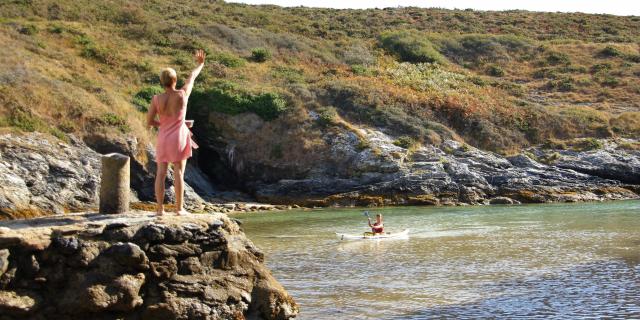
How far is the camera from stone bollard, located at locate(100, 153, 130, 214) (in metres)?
10.9

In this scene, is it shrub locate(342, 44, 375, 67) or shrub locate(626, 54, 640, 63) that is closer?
shrub locate(342, 44, 375, 67)

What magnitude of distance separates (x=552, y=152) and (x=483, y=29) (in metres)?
43.2

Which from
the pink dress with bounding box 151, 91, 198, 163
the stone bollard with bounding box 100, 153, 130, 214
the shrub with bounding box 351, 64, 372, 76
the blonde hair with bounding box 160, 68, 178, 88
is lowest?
the stone bollard with bounding box 100, 153, 130, 214

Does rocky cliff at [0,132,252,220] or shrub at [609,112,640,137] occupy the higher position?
shrub at [609,112,640,137]

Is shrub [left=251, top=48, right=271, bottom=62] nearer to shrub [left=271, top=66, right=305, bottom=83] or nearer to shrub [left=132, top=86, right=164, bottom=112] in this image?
shrub [left=271, top=66, right=305, bottom=83]

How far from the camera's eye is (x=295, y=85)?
165 ft

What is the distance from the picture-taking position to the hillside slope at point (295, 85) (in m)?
41.9

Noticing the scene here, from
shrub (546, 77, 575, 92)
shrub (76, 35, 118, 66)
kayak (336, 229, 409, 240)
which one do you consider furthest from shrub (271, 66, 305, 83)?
kayak (336, 229, 409, 240)

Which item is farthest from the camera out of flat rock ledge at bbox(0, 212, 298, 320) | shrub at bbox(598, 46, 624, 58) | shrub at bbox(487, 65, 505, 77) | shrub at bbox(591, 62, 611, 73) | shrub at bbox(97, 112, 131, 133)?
shrub at bbox(598, 46, 624, 58)

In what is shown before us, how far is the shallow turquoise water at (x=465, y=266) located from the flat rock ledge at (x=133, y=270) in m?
2.23

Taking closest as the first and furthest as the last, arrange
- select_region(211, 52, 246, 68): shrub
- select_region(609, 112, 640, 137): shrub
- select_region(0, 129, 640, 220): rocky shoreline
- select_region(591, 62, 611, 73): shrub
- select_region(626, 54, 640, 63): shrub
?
select_region(0, 129, 640, 220): rocky shoreline
select_region(609, 112, 640, 137): shrub
select_region(211, 52, 246, 68): shrub
select_region(591, 62, 611, 73): shrub
select_region(626, 54, 640, 63): shrub

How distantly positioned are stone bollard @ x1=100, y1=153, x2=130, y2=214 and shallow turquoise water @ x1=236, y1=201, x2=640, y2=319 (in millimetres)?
3688

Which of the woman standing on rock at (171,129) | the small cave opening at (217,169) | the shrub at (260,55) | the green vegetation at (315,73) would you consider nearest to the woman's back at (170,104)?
the woman standing on rock at (171,129)

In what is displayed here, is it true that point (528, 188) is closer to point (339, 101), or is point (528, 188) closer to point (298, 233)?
point (339, 101)
